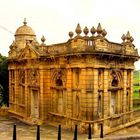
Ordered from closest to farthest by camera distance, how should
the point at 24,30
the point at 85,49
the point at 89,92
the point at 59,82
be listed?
1. the point at 85,49
2. the point at 89,92
3. the point at 59,82
4. the point at 24,30

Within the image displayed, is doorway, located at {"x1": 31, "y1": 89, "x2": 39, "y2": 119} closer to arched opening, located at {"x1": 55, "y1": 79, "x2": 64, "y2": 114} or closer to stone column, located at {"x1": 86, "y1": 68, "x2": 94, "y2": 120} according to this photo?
arched opening, located at {"x1": 55, "y1": 79, "x2": 64, "y2": 114}

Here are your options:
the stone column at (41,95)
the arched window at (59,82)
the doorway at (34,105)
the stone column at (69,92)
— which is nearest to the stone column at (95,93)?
the stone column at (69,92)

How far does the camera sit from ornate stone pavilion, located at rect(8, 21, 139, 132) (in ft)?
63.8

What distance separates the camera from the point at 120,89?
875 inches

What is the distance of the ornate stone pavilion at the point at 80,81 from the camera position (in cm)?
1945

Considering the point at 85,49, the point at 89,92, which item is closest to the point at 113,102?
the point at 89,92

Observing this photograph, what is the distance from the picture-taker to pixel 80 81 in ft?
65.0

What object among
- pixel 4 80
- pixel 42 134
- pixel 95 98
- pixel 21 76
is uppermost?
pixel 21 76

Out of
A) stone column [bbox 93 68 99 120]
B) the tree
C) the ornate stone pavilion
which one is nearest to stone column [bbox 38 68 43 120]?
the ornate stone pavilion

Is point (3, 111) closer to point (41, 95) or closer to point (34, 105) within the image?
point (34, 105)

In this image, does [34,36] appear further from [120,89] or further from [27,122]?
[120,89]

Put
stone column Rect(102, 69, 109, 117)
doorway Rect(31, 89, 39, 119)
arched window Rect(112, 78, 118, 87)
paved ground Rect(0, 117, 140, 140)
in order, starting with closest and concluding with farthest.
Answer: paved ground Rect(0, 117, 140, 140) < stone column Rect(102, 69, 109, 117) < arched window Rect(112, 78, 118, 87) < doorway Rect(31, 89, 39, 119)

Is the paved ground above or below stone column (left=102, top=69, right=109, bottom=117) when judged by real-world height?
below

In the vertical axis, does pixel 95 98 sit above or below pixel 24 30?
below
